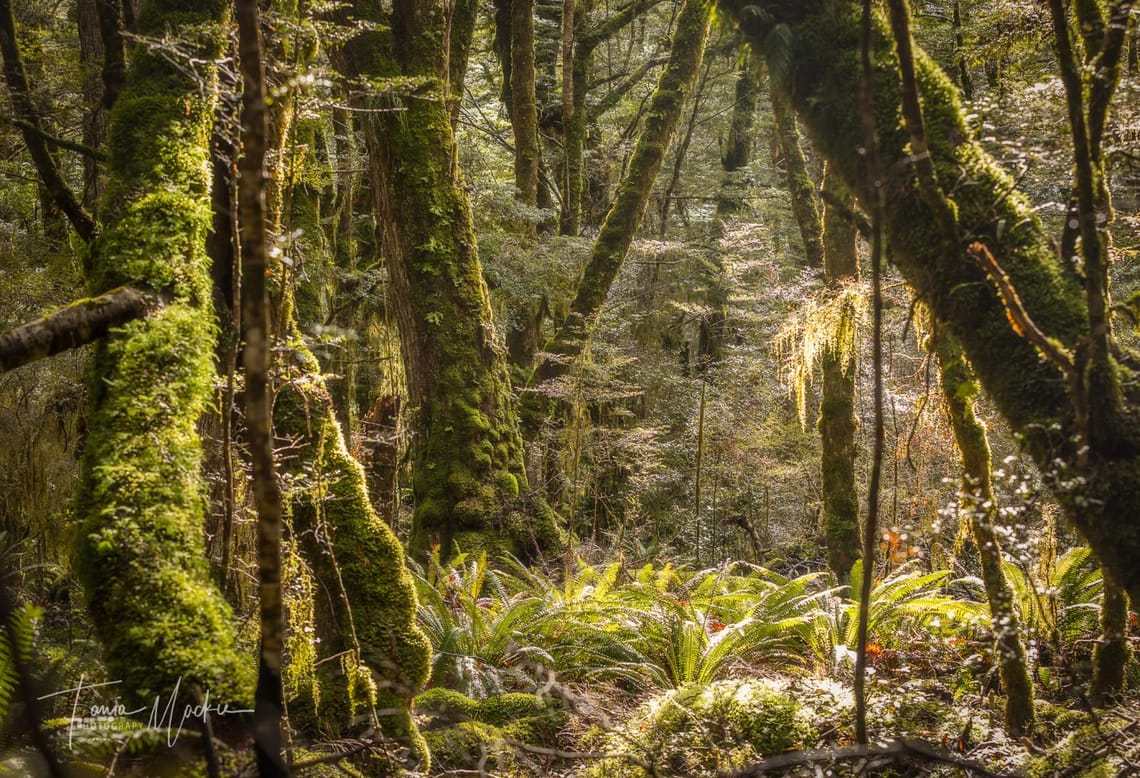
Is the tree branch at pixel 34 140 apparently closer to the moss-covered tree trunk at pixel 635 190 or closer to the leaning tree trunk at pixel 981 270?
the leaning tree trunk at pixel 981 270

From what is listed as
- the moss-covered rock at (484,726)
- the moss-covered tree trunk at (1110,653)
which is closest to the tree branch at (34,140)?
the moss-covered rock at (484,726)

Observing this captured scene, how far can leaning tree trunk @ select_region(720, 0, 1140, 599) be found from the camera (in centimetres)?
313

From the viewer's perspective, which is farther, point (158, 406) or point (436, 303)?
point (436, 303)

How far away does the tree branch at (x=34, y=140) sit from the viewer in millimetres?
5484

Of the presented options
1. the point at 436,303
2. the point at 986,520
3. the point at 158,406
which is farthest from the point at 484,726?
the point at 436,303

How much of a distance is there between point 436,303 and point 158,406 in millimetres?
5040

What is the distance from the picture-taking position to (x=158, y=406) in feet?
8.93

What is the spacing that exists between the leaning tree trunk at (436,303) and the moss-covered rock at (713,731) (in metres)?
3.81

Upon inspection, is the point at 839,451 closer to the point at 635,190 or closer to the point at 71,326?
the point at 635,190

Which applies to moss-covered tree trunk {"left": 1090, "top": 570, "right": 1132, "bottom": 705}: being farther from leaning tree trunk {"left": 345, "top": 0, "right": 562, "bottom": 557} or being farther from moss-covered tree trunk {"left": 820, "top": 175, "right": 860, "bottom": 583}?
leaning tree trunk {"left": 345, "top": 0, "right": 562, "bottom": 557}

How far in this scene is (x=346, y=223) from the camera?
11.2 m

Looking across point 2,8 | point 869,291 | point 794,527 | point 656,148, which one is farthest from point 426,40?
point 794,527

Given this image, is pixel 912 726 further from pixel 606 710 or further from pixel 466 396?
pixel 466 396

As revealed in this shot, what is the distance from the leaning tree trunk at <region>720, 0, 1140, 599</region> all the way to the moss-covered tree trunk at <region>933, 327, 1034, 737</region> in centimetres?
29
